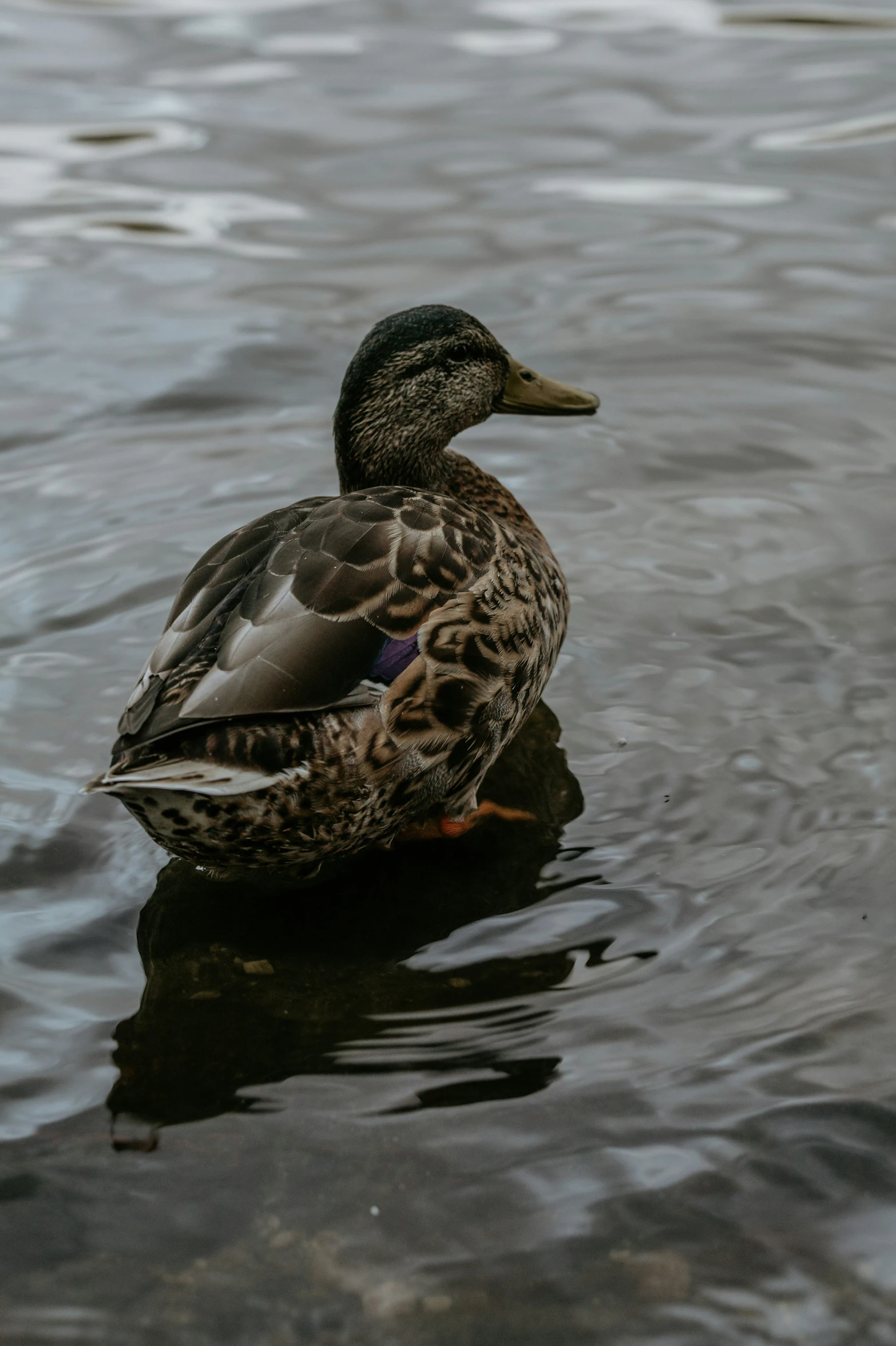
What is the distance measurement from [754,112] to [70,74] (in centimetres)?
416

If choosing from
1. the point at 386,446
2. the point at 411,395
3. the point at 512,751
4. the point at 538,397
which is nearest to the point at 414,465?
the point at 386,446

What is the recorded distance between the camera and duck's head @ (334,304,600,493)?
4.78 m

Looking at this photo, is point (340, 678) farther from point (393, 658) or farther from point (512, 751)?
point (512, 751)

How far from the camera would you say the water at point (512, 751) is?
291cm

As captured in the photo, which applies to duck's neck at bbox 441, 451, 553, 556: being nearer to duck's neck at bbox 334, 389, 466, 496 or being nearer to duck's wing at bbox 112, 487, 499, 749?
Answer: duck's neck at bbox 334, 389, 466, 496

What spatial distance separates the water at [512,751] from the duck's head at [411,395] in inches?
30.1

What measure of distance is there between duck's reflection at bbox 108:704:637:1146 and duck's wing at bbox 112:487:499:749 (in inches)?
24.6

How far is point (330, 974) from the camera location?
12.2 ft

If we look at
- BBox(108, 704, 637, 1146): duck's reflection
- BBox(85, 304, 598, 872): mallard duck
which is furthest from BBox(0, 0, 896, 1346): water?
BBox(85, 304, 598, 872): mallard duck

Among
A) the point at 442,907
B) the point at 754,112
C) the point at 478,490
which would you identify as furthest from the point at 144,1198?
the point at 754,112

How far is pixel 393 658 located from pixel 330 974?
75cm

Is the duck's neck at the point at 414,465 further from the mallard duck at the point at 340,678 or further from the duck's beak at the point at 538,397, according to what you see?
the duck's beak at the point at 538,397

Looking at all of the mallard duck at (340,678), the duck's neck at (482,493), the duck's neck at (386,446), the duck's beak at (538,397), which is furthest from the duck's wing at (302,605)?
the duck's beak at (538,397)

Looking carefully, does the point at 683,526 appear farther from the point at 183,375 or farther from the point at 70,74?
the point at 70,74
